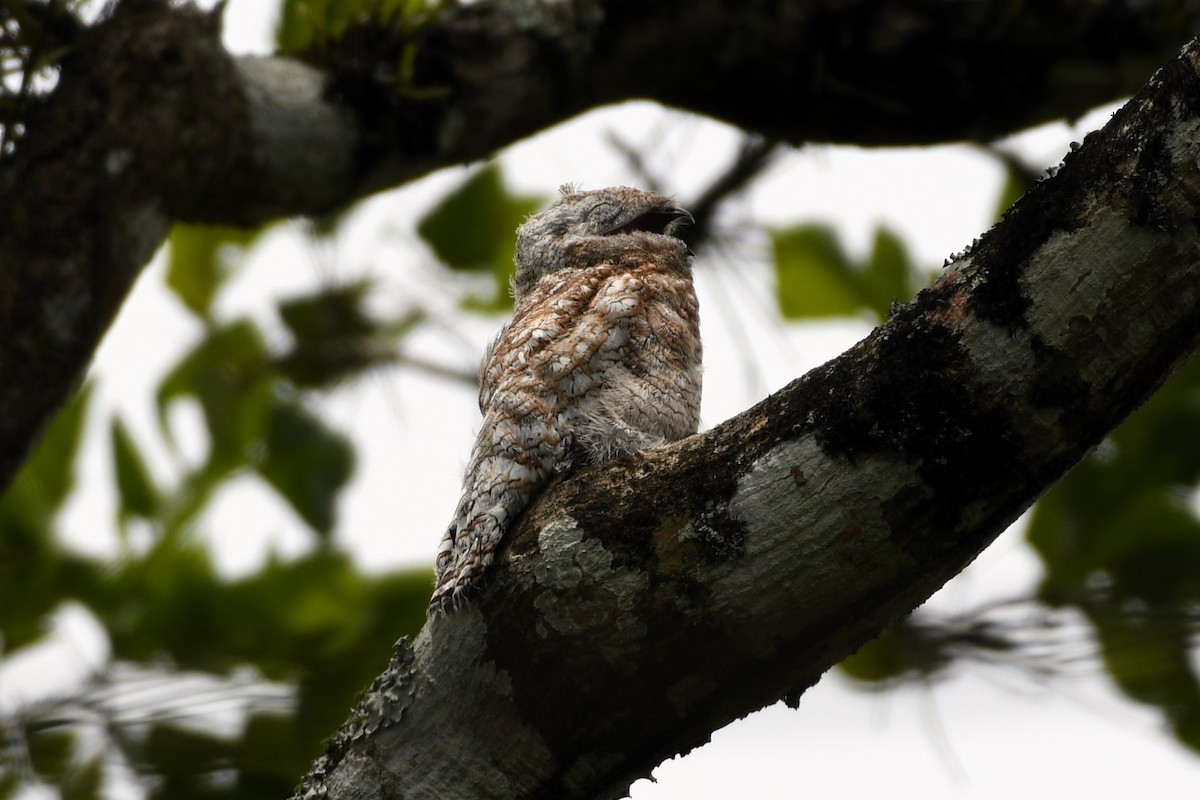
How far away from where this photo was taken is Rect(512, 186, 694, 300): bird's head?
13.7ft

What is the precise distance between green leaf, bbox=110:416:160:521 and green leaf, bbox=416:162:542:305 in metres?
1.73

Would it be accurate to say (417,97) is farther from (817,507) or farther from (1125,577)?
(1125,577)

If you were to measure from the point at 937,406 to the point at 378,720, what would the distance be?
1.30m

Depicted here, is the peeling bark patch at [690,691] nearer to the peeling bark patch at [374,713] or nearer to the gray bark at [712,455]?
the gray bark at [712,455]

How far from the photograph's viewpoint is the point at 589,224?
14.0 feet

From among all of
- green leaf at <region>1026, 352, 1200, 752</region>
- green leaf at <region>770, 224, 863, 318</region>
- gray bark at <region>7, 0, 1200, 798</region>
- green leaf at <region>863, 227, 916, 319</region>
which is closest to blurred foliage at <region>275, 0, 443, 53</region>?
gray bark at <region>7, 0, 1200, 798</region>

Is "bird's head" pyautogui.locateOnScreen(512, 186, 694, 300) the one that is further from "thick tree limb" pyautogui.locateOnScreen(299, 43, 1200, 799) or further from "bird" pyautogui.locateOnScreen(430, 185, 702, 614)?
"thick tree limb" pyautogui.locateOnScreen(299, 43, 1200, 799)

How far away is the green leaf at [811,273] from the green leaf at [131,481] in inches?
115

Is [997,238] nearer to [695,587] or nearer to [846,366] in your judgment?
[846,366]

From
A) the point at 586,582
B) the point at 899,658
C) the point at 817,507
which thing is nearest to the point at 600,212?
the point at 899,658

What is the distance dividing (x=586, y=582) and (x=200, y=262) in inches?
158

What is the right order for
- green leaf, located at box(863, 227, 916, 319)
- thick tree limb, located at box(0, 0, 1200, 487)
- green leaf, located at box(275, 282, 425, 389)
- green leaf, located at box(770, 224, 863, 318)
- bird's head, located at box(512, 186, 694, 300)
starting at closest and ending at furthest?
1. thick tree limb, located at box(0, 0, 1200, 487)
2. bird's head, located at box(512, 186, 694, 300)
3. green leaf, located at box(863, 227, 916, 319)
4. green leaf, located at box(770, 224, 863, 318)
5. green leaf, located at box(275, 282, 425, 389)

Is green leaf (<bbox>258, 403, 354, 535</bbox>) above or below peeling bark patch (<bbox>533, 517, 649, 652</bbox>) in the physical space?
above

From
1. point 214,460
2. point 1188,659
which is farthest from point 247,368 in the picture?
point 1188,659
